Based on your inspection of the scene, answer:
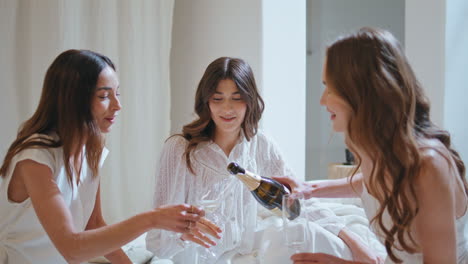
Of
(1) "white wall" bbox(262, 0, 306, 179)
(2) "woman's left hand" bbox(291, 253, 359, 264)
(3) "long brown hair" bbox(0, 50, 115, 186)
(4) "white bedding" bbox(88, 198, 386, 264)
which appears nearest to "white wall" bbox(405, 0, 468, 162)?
(4) "white bedding" bbox(88, 198, 386, 264)

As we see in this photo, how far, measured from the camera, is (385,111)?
929 mm

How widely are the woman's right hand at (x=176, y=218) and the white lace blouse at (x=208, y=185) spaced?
503 millimetres

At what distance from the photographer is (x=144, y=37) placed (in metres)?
2.77

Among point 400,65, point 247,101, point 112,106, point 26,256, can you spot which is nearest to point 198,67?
point 247,101

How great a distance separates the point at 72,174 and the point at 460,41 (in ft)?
6.53

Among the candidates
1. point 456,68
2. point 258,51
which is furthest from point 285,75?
point 456,68

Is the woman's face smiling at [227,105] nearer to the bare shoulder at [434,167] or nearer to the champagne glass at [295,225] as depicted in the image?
the champagne glass at [295,225]

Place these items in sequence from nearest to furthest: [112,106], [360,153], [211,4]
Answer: [360,153]
[112,106]
[211,4]

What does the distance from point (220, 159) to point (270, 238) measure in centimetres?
64

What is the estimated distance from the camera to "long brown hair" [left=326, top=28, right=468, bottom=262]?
91cm

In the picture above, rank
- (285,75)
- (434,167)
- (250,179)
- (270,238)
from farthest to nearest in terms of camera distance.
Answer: (285,75), (250,179), (270,238), (434,167)

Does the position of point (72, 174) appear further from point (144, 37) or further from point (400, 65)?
point (144, 37)

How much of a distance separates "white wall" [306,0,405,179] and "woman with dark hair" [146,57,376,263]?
265 centimetres

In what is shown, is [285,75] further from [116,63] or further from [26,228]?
[26,228]
